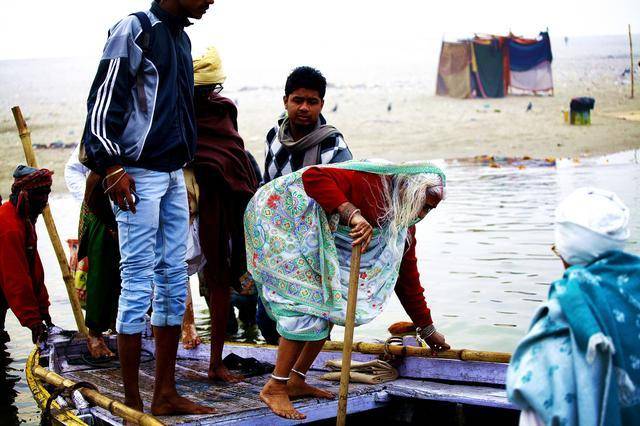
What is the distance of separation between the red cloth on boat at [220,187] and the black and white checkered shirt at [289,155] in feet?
0.45

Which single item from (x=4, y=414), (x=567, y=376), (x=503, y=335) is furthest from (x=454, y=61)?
(x=567, y=376)

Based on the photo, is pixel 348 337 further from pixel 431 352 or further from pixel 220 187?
pixel 220 187

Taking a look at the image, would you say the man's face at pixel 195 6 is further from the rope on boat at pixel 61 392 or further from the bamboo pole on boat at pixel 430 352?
the rope on boat at pixel 61 392

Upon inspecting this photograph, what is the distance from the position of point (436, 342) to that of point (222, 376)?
1.11 meters

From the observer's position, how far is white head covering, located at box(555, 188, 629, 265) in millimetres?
2180

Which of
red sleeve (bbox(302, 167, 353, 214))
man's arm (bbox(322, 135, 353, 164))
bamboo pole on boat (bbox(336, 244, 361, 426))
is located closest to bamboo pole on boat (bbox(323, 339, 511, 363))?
bamboo pole on boat (bbox(336, 244, 361, 426))

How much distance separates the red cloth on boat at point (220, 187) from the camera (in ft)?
14.5

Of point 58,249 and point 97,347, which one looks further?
point 58,249

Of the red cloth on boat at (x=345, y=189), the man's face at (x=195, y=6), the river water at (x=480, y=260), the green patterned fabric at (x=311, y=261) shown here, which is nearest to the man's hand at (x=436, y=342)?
the green patterned fabric at (x=311, y=261)

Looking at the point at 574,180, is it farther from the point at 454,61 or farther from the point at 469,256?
the point at 454,61

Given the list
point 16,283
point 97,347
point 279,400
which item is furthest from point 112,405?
point 16,283

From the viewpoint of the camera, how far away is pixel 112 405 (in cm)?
350

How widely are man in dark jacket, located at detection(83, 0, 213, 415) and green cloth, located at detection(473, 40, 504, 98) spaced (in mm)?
26560

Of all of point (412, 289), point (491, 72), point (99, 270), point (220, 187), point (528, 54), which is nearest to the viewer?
point (412, 289)
